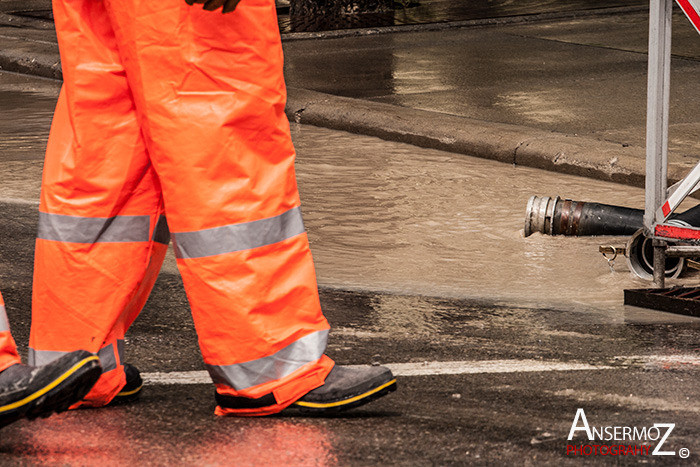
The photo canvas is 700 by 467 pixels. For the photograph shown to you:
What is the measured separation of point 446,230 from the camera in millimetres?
5266

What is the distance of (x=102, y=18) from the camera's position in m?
2.89

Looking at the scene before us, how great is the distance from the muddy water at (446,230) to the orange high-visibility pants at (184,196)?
1.63m

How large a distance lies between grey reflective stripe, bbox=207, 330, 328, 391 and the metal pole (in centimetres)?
186

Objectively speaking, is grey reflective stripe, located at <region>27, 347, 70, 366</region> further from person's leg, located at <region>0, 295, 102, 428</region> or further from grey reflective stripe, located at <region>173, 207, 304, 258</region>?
grey reflective stripe, located at <region>173, 207, 304, 258</region>

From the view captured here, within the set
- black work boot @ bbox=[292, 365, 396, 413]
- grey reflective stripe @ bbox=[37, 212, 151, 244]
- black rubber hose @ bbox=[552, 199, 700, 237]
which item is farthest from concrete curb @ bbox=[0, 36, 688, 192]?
grey reflective stripe @ bbox=[37, 212, 151, 244]

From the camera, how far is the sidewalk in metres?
6.71

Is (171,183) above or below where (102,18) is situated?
below

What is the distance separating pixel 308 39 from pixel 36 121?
3881 millimetres

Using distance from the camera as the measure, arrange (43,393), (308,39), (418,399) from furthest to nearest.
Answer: (308,39)
(418,399)
(43,393)

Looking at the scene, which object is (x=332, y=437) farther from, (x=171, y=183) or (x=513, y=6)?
(x=513, y=6)

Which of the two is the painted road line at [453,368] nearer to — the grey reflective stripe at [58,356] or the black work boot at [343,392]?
the grey reflective stripe at [58,356]

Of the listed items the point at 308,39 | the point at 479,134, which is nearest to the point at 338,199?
the point at 479,134

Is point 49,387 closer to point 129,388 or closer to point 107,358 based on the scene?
point 107,358

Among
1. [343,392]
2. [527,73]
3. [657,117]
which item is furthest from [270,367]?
[527,73]
